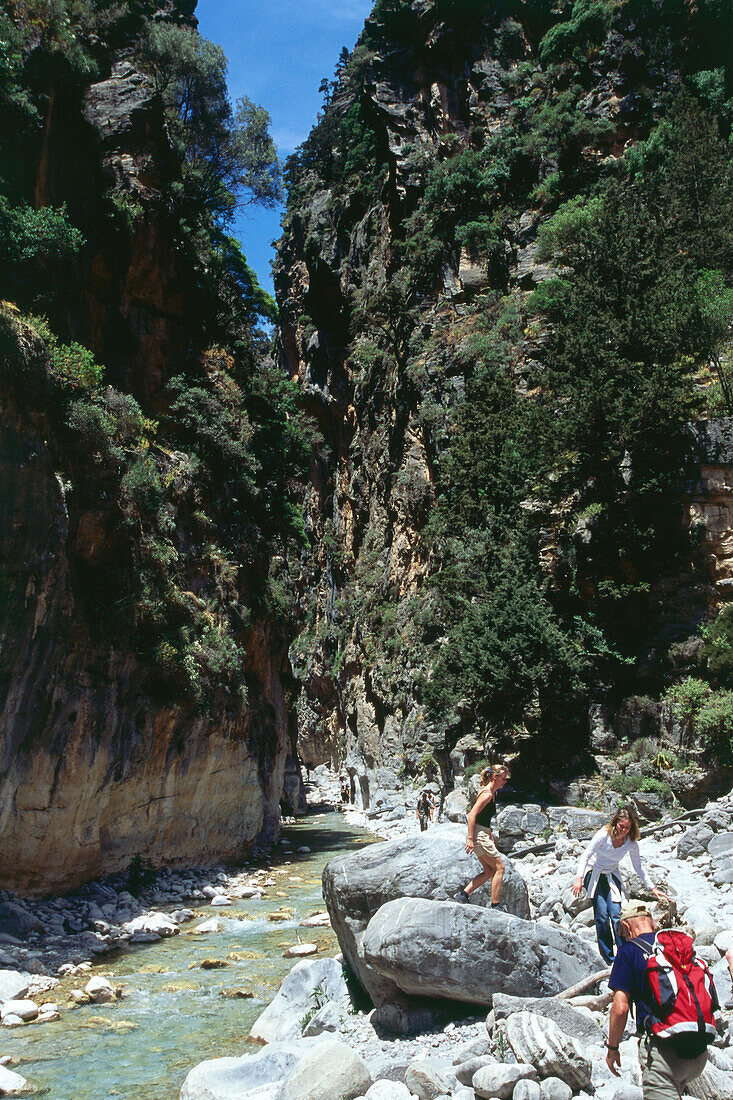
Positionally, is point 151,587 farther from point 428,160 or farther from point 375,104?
point 375,104

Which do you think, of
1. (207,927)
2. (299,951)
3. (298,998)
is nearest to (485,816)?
(298,998)

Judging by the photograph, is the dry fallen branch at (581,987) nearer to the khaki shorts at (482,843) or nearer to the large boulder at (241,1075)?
the khaki shorts at (482,843)

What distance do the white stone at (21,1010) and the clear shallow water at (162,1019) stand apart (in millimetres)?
237

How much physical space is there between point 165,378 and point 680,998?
20.2 m

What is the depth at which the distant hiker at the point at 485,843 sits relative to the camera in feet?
23.5

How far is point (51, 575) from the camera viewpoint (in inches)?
504

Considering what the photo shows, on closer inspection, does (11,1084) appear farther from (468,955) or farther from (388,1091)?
(468,955)

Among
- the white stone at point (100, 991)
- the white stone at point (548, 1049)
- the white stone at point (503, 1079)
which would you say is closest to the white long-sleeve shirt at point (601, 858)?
the white stone at point (548, 1049)

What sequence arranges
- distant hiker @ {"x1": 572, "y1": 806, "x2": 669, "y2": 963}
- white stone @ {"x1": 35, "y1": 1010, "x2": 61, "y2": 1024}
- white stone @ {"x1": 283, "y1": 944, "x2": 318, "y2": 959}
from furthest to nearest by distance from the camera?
white stone @ {"x1": 283, "y1": 944, "x2": 318, "y2": 959}
white stone @ {"x1": 35, "y1": 1010, "x2": 61, "y2": 1024}
distant hiker @ {"x1": 572, "y1": 806, "x2": 669, "y2": 963}

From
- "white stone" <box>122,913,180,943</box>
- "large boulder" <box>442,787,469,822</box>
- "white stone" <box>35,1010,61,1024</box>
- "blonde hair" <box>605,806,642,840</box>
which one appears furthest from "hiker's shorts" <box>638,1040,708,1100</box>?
"large boulder" <box>442,787,469,822</box>

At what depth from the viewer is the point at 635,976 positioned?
3.84m

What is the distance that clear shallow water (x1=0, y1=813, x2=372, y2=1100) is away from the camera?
7.25 metres

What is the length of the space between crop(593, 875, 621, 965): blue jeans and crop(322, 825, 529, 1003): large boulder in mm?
980

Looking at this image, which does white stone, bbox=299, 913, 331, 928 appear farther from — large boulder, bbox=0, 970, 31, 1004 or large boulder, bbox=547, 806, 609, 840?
large boulder, bbox=547, 806, 609, 840
